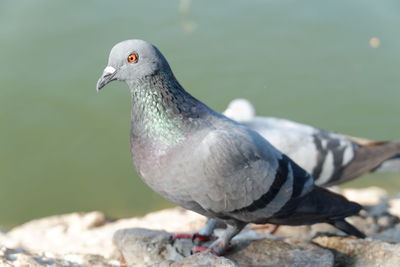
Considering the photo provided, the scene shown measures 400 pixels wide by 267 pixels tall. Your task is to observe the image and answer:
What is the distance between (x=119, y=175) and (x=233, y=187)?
3.53m

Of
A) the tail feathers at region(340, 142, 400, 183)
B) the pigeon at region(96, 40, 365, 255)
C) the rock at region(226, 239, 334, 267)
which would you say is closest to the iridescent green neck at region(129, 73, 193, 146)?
the pigeon at region(96, 40, 365, 255)

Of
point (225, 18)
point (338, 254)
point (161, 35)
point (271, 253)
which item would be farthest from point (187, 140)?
point (225, 18)

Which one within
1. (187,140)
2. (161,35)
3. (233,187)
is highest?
(161,35)

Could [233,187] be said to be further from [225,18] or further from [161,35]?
[225,18]

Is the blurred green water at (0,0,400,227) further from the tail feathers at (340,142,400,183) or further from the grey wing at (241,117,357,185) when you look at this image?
the grey wing at (241,117,357,185)

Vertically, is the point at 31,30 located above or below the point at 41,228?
above

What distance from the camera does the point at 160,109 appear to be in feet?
12.4

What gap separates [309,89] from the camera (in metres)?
8.04

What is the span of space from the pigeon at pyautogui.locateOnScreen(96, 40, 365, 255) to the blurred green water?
10.6ft

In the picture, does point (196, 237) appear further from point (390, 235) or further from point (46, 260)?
point (390, 235)

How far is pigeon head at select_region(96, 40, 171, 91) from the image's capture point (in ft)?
12.1

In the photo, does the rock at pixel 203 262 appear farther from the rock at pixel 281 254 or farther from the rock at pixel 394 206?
the rock at pixel 394 206

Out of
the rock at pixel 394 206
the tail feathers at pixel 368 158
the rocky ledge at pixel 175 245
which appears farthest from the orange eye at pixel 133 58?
the rock at pixel 394 206

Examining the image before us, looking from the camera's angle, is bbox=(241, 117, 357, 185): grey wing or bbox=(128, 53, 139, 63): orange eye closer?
bbox=(128, 53, 139, 63): orange eye
